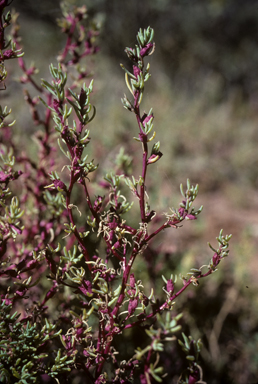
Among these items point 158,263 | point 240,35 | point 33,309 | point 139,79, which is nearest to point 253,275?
point 158,263

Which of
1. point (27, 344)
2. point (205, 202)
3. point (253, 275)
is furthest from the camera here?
point (205, 202)

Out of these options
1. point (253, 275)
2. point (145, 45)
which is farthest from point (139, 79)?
point (253, 275)

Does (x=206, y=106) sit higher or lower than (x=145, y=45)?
higher

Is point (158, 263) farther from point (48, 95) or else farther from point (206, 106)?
point (206, 106)

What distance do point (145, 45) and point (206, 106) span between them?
5.54 metres

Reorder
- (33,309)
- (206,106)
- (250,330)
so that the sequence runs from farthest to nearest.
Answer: (206,106) → (250,330) → (33,309)

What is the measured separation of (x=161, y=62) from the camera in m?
6.62

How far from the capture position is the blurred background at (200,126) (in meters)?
1.80

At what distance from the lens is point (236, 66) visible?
21.6 ft

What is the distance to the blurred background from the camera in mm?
1796

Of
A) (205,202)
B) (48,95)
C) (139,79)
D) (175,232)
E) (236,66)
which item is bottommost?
(139,79)

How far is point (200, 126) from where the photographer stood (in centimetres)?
520

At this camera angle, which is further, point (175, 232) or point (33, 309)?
point (175, 232)

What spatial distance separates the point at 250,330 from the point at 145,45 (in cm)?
171
